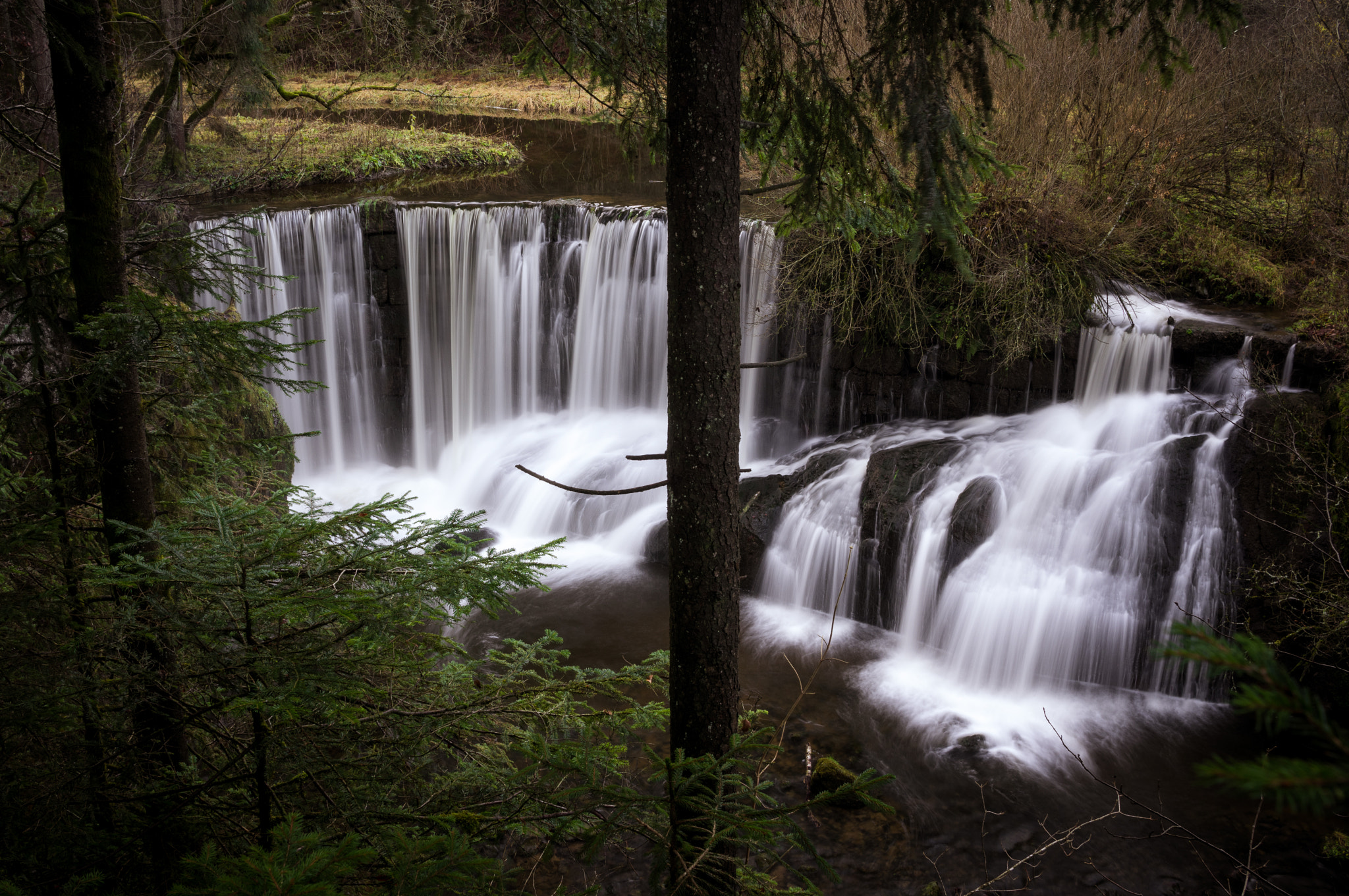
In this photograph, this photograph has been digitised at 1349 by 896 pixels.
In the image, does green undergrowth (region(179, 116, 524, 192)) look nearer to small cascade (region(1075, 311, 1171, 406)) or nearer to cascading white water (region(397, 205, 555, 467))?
cascading white water (region(397, 205, 555, 467))

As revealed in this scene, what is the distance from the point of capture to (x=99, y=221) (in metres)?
2.78

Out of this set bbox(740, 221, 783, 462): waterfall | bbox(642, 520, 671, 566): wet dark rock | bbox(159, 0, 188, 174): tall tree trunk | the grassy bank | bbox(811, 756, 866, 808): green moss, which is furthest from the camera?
the grassy bank

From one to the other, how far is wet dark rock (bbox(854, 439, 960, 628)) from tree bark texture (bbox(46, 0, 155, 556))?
6.24 metres

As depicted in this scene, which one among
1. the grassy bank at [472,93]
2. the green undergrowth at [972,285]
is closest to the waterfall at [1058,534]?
the green undergrowth at [972,285]

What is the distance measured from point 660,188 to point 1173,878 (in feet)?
40.2

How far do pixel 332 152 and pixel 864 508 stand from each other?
14486mm

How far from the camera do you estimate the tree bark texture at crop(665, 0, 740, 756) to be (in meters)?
2.89

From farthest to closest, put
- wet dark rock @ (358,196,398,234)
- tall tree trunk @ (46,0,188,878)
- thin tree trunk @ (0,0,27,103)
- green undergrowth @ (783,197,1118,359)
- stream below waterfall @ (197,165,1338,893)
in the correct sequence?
wet dark rock @ (358,196,398,234)
green undergrowth @ (783,197,1118,359)
thin tree trunk @ (0,0,27,103)
stream below waterfall @ (197,165,1338,893)
tall tree trunk @ (46,0,188,878)

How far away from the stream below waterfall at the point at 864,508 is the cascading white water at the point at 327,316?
0.14 feet

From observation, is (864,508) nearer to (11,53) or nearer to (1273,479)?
(1273,479)

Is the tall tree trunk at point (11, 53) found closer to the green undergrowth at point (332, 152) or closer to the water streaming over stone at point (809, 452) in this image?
the green undergrowth at point (332, 152)

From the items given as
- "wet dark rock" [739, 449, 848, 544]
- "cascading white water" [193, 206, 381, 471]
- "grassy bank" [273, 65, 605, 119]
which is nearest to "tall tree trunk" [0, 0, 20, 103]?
"cascading white water" [193, 206, 381, 471]

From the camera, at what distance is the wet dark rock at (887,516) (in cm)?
Result: 777

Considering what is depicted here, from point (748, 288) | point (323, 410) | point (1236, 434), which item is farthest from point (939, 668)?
point (323, 410)
